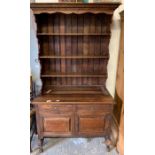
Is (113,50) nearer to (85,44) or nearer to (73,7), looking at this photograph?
(85,44)

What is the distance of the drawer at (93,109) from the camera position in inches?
83.3

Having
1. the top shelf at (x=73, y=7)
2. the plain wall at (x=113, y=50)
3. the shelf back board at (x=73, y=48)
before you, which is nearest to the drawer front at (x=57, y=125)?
the shelf back board at (x=73, y=48)

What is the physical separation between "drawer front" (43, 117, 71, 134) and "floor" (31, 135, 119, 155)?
30 centimetres

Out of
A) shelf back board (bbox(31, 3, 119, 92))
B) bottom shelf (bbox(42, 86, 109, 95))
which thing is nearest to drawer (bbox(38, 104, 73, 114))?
bottom shelf (bbox(42, 86, 109, 95))

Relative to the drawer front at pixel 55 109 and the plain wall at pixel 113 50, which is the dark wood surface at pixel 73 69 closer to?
the drawer front at pixel 55 109

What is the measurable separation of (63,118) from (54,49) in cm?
101

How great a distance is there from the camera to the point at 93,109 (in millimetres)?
2123

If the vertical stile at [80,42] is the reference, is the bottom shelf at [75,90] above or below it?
below

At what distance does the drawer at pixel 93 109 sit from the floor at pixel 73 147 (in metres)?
0.55

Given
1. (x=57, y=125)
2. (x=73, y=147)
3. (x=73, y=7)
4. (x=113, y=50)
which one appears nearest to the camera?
(x=73, y=7)

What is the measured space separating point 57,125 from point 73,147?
1.46 feet

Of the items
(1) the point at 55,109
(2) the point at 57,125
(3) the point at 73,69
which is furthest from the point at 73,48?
(2) the point at 57,125

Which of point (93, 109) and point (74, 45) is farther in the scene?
point (74, 45)
